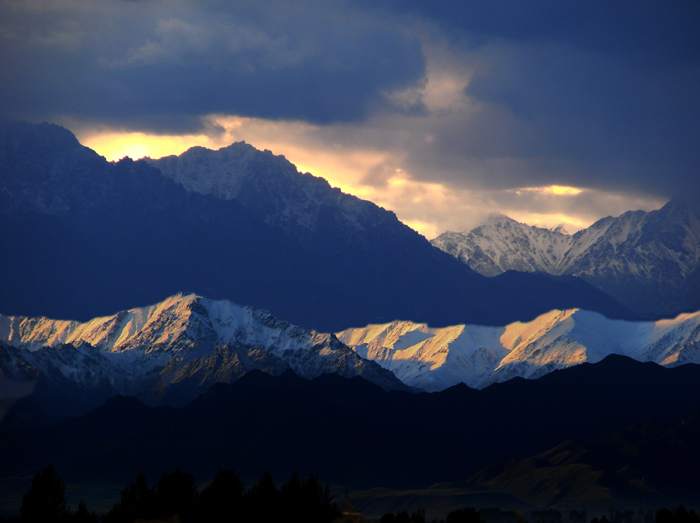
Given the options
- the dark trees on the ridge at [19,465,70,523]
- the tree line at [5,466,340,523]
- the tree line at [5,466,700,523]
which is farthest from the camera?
the dark trees on the ridge at [19,465,70,523]

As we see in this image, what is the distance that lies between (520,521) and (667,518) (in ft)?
370

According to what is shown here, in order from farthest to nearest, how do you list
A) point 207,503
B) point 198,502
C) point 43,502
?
point 43,502, point 198,502, point 207,503

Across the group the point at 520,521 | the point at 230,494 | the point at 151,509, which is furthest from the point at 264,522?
the point at 520,521

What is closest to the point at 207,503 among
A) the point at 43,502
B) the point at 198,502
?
the point at 198,502

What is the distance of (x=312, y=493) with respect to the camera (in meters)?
169

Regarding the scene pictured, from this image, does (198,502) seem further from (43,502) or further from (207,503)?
(43,502)

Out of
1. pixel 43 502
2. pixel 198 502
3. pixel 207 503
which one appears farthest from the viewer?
pixel 43 502

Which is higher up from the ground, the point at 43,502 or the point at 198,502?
the point at 43,502

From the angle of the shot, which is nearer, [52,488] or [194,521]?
[194,521]

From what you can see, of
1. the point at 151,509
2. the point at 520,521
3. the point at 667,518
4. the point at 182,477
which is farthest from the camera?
the point at 667,518

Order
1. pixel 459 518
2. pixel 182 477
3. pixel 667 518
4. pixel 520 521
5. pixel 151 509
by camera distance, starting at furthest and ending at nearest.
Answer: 1. pixel 667 518
2. pixel 459 518
3. pixel 182 477
4. pixel 151 509
5. pixel 520 521

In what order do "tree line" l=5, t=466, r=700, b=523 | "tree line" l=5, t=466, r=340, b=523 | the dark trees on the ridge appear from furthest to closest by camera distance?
1. the dark trees on the ridge
2. "tree line" l=5, t=466, r=700, b=523
3. "tree line" l=5, t=466, r=340, b=523

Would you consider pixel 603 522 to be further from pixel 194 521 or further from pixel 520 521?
pixel 520 521

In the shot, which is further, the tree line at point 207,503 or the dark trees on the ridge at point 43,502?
the dark trees on the ridge at point 43,502
